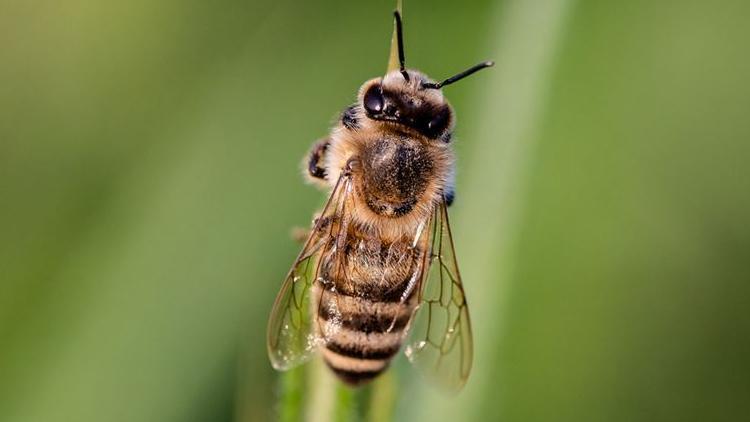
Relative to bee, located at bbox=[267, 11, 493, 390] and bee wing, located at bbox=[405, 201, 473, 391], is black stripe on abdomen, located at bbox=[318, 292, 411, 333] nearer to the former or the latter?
bee, located at bbox=[267, 11, 493, 390]

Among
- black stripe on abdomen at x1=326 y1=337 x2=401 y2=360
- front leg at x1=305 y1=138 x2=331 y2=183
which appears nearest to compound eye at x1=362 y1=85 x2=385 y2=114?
front leg at x1=305 y1=138 x2=331 y2=183

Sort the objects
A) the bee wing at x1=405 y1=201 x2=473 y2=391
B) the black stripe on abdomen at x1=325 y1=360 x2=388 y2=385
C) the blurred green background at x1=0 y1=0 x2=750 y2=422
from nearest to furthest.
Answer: the black stripe on abdomen at x1=325 y1=360 x2=388 y2=385 → the bee wing at x1=405 y1=201 x2=473 y2=391 → the blurred green background at x1=0 y1=0 x2=750 y2=422

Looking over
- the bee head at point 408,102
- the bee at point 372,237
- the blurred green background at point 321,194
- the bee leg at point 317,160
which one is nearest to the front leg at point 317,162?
the bee leg at point 317,160

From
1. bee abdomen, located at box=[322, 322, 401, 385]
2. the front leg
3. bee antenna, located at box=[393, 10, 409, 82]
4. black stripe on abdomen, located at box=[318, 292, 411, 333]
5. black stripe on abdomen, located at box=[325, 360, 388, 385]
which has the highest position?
bee antenna, located at box=[393, 10, 409, 82]

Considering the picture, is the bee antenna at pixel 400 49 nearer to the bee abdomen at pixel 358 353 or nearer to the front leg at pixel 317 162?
the front leg at pixel 317 162

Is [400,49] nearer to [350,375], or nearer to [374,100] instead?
[374,100]

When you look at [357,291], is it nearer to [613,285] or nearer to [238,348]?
[238,348]

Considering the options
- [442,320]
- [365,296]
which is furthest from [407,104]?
[442,320]
